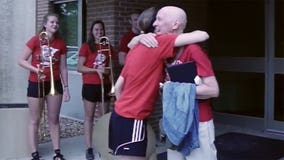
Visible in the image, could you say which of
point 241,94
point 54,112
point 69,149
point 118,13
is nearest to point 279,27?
point 241,94

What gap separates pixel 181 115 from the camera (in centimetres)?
308

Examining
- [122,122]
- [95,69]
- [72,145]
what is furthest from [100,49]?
[122,122]

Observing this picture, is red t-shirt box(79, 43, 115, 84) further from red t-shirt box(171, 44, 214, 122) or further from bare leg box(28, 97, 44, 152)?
red t-shirt box(171, 44, 214, 122)

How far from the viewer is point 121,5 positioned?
724 cm

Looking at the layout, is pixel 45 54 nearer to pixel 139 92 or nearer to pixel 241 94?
pixel 139 92

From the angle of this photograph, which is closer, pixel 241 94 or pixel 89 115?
pixel 89 115

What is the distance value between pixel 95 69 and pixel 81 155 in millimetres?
1199

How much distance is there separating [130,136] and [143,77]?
412 millimetres

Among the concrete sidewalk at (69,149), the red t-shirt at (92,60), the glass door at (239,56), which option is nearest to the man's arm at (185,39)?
the red t-shirt at (92,60)

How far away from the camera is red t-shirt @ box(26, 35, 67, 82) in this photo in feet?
18.3

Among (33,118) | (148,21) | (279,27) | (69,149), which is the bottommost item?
(69,149)

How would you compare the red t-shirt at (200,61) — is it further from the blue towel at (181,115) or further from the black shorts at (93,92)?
the black shorts at (93,92)

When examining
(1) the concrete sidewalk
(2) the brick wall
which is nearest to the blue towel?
(1) the concrete sidewalk

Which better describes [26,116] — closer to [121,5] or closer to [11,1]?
[11,1]
